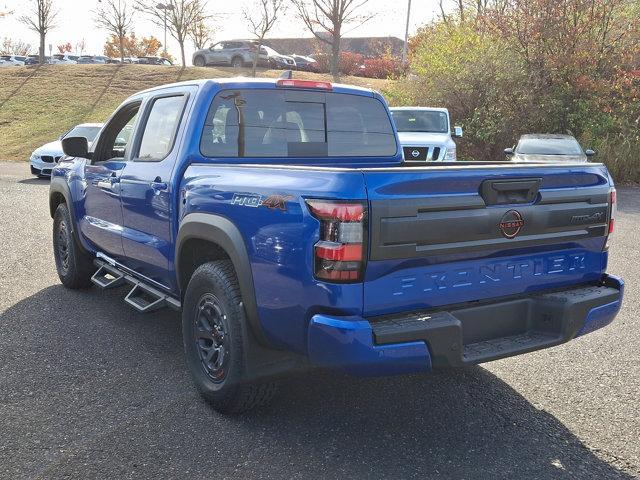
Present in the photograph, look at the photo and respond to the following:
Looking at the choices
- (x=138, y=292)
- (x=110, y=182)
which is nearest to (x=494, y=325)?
(x=138, y=292)

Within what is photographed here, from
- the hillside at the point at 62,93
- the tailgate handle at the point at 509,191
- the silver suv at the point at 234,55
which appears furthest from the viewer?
the silver suv at the point at 234,55

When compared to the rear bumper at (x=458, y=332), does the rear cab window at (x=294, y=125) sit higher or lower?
higher

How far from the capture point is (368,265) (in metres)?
2.68

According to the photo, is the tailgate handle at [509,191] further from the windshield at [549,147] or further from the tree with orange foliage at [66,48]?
the tree with orange foliage at [66,48]

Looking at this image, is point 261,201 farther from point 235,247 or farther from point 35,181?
point 35,181

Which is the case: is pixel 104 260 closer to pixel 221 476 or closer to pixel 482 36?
pixel 221 476

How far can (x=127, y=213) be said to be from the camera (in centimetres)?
448

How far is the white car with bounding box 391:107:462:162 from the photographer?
12.8 metres

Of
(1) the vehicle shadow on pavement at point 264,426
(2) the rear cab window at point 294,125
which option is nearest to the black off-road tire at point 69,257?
(1) the vehicle shadow on pavement at point 264,426

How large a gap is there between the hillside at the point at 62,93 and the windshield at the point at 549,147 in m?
15.4

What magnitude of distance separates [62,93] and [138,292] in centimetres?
3129

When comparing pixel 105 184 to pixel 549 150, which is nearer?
pixel 105 184

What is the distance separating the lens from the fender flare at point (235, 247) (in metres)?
3.08

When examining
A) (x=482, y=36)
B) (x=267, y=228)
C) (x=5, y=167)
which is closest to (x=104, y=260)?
(x=267, y=228)
